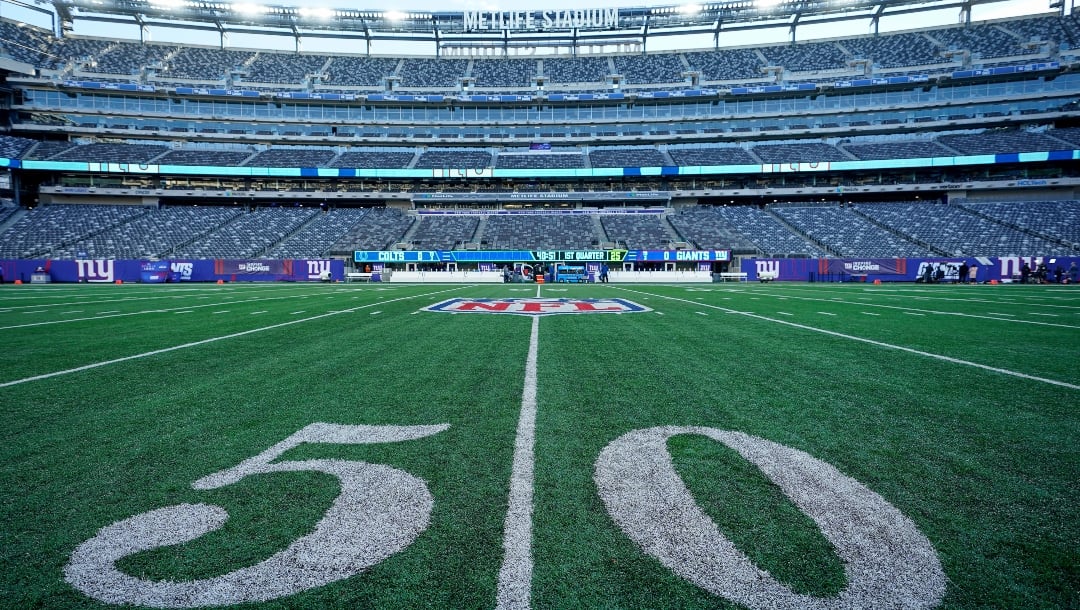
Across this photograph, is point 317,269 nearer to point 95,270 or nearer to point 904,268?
point 95,270

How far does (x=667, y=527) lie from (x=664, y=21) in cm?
7191

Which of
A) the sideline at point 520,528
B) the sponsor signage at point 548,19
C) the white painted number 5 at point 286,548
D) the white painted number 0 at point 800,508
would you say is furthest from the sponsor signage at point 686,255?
the white painted number 5 at point 286,548

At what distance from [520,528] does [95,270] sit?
152ft

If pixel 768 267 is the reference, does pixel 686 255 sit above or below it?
above

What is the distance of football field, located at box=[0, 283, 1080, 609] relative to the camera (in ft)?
5.73

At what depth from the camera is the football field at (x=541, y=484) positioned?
68.7 inches

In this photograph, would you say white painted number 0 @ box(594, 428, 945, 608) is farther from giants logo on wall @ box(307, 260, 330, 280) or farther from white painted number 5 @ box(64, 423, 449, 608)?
giants logo on wall @ box(307, 260, 330, 280)

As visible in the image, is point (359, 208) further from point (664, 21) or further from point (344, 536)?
point (344, 536)

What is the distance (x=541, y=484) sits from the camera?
2.51 m

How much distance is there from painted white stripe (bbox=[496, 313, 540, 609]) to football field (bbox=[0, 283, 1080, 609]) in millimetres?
12

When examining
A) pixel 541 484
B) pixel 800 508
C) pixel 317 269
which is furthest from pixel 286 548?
pixel 317 269

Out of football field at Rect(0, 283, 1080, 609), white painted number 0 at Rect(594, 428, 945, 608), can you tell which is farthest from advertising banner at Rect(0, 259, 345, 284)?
white painted number 0 at Rect(594, 428, 945, 608)

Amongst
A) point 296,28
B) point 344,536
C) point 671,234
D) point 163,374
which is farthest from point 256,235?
point 344,536

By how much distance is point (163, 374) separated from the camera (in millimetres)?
5059
